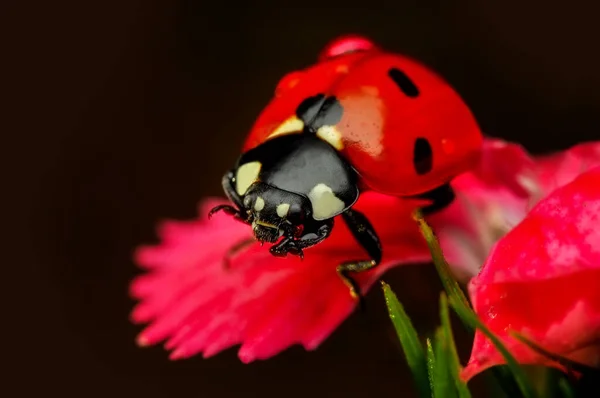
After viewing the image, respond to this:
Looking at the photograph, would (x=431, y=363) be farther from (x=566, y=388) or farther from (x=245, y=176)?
(x=245, y=176)

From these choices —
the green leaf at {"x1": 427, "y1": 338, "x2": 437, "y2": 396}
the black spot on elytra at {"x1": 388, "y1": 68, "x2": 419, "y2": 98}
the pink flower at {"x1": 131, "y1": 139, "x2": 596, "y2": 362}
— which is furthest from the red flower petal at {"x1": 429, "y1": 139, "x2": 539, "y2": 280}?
the green leaf at {"x1": 427, "y1": 338, "x2": 437, "y2": 396}

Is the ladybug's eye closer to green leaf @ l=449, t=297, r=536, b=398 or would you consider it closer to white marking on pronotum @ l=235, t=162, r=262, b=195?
white marking on pronotum @ l=235, t=162, r=262, b=195

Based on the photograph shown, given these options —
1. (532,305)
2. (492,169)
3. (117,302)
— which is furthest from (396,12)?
(532,305)

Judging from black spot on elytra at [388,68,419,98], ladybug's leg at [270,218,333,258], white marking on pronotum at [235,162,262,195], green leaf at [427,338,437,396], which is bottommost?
green leaf at [427,338,437,396]

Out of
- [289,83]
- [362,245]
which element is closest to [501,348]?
[362,245]

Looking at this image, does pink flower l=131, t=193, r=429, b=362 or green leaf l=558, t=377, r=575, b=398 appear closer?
green leaf l=558, t=377, r=575, b=398
